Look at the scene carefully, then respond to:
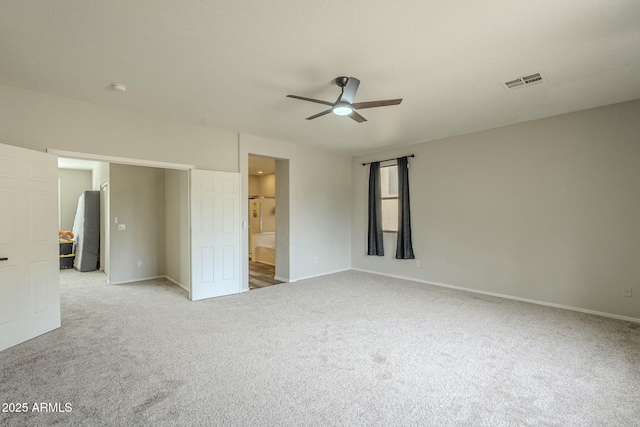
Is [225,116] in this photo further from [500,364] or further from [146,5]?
[500,364]

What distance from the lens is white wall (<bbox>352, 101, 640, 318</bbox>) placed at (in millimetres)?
3674

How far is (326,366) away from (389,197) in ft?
14.3

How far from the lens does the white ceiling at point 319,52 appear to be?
6.66 feet

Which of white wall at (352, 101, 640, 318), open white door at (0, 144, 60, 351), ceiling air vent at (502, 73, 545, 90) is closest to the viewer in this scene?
open white door at (0, 144, 60, 351)

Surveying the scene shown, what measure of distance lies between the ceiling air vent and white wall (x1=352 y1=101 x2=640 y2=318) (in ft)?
4.87

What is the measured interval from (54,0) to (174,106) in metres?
1.83

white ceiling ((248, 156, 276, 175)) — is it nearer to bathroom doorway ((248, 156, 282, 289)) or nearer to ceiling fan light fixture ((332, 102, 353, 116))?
bathroom doorway ((248, 156, 282, 289))

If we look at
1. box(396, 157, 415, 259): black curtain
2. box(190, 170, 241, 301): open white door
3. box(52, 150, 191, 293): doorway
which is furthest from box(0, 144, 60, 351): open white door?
box(396, 157, 415, 259): black curtain

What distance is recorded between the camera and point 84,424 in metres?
1.80

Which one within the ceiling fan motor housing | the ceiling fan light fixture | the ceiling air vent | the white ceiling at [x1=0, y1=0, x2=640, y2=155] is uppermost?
the white ceiling at [x1=0, y1=0, x2=640, y2=155]

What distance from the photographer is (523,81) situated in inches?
121

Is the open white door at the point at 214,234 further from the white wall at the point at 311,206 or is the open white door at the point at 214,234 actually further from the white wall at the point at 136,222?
the white wall at the point at 136,222

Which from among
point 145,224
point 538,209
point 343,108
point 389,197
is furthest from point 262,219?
point 538,209

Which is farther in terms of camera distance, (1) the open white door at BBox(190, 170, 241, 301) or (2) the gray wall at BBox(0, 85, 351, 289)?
(1) the open white door at BBox(190, 170, 241, 301)
